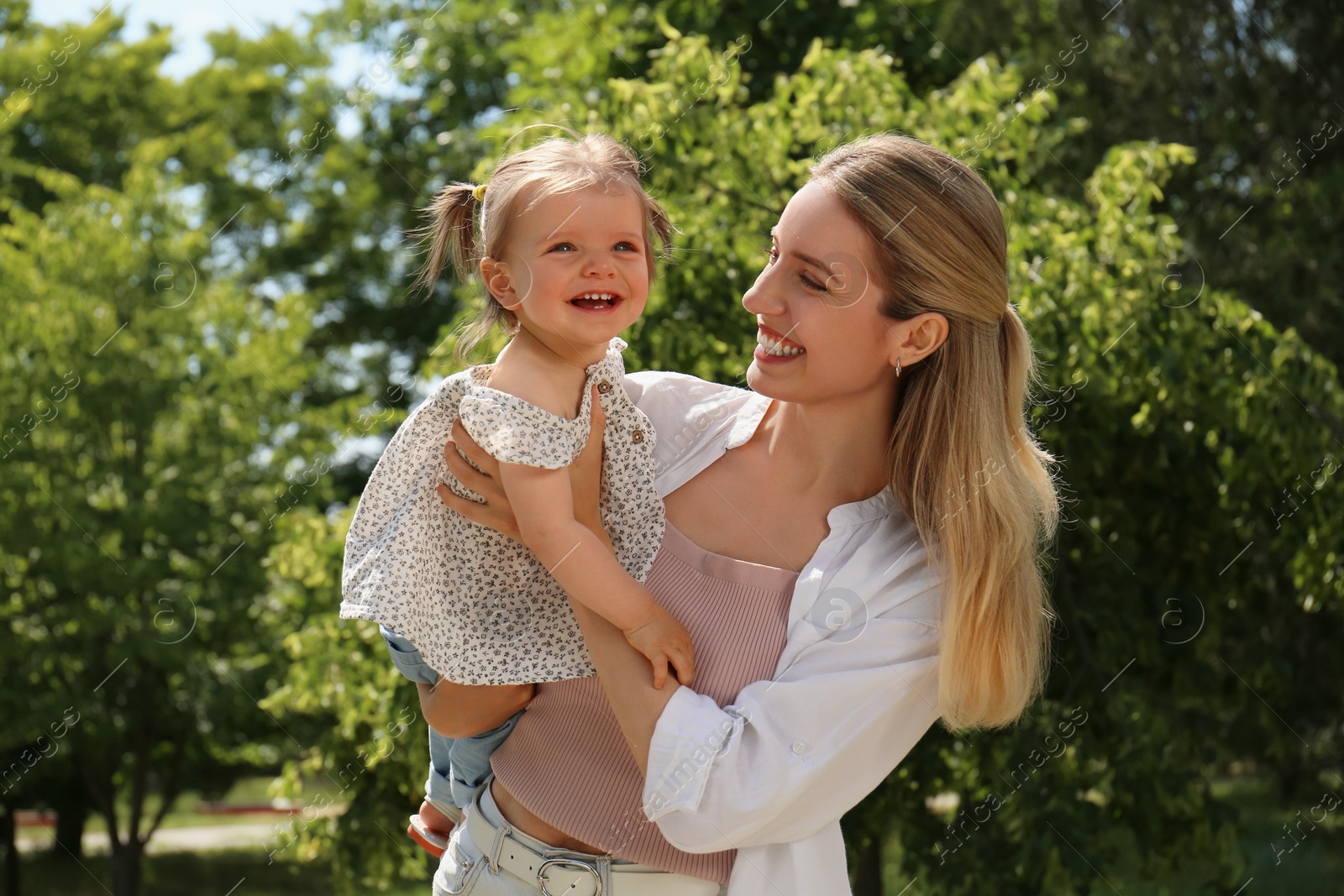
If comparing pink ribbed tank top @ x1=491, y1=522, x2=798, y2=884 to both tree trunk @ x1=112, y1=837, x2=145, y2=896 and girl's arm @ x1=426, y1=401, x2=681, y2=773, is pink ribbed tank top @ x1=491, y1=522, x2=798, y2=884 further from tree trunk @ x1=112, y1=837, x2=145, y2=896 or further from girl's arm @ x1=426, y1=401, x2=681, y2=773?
tree trunk @ x1=112, y1=837, x2=145, y2=896

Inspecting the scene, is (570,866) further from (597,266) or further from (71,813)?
(71,813)

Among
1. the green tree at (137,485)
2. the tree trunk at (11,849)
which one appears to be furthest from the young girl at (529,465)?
the tree trunk at (11,849)

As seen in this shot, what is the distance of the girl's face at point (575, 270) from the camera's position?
1879 millimetres

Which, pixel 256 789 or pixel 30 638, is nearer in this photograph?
pixel 30 638

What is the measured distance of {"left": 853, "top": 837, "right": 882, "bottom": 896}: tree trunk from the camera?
4.89m

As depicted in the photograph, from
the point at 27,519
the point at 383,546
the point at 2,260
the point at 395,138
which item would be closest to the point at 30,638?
the point at 27,519

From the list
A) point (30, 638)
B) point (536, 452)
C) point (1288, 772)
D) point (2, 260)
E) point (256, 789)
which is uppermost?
point (536, 452)

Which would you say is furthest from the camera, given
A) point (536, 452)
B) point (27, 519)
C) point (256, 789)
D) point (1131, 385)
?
point (256, 789)

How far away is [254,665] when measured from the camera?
31.9 feet

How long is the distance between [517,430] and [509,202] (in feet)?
1.22

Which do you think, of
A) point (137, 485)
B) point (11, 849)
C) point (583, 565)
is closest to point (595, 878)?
point (583, 565)

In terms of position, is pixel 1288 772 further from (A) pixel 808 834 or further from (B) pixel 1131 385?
(A) pixel 808 834

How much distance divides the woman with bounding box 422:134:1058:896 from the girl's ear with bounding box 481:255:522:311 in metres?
0.22

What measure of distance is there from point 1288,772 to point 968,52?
15.6 feet
